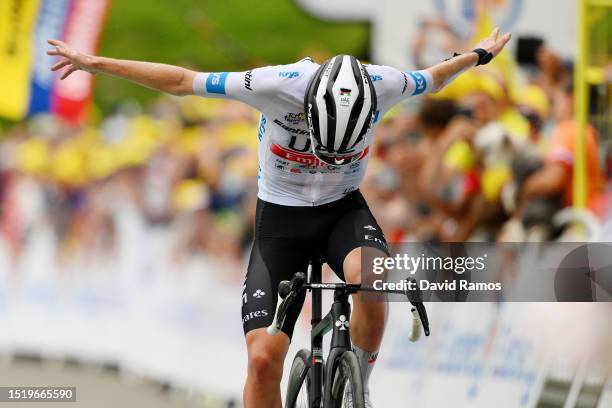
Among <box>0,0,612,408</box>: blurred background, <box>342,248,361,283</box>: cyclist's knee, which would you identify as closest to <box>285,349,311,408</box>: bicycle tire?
<box>342,248,361,283</box>: cyclist's knee

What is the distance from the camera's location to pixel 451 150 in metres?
10.0

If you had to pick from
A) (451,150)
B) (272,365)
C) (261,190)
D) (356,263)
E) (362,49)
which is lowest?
(272,365)

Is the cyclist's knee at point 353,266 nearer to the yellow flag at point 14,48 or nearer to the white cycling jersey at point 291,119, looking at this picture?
the white cycling jersey at point 291,119

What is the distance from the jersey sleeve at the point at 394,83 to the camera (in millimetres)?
5566

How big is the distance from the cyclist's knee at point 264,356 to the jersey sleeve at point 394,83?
1.36m

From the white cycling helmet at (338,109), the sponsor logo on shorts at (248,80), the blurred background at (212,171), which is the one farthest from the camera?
the blurred background at (212,171)

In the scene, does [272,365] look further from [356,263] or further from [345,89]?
[345,89]

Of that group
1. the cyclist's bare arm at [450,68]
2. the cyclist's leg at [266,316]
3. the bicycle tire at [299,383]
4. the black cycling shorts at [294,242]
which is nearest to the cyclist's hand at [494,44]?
the cyclist's bare arm at [450,68]

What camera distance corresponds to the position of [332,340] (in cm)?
519

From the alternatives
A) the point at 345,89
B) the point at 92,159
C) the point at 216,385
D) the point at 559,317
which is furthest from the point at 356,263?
the point at 92,159

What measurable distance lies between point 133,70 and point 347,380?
1930mm

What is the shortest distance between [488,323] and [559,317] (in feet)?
1.80

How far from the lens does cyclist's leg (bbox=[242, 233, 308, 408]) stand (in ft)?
18.1

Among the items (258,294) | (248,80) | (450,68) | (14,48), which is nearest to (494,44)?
(450,68)
